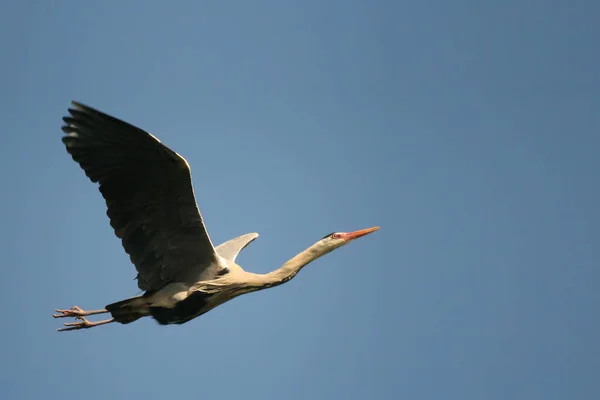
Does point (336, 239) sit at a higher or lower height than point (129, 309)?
higher

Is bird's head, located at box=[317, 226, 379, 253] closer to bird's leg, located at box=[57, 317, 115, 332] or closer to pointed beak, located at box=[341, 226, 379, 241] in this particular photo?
pointed beak, located at box=[341, 226, 379, 241]

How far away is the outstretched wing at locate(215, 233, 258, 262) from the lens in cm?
1394

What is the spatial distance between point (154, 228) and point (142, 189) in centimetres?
59

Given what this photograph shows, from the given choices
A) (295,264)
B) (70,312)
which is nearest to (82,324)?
(70,312)

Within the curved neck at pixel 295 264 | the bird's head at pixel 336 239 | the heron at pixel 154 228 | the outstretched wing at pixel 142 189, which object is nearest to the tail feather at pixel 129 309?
the heron at pixel 154 228

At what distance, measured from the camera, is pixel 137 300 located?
11.9 metres

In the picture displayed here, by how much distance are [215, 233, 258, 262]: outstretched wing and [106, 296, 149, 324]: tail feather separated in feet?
6.87

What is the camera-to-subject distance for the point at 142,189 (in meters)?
11.3

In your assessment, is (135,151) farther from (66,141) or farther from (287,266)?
(287,266)

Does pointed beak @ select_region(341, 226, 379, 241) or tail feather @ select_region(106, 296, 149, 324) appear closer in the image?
tail feather @ select_region(106, 296, 149, 324)

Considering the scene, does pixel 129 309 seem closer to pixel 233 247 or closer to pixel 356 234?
pixel 233 247

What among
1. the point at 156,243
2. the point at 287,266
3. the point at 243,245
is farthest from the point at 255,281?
the point at 243,245

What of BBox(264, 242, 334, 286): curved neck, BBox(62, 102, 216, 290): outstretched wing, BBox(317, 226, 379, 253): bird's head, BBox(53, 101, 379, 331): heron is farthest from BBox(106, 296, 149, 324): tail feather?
BBox(317, 226, 379, 253): bird's head

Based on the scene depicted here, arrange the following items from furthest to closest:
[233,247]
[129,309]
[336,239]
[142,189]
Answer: [233,247], [336,239], [129,309], [142,189]
